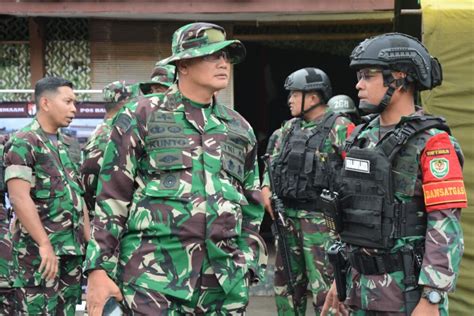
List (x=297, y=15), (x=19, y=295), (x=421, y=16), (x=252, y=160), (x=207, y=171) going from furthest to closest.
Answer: (x=297, y=15)
(x=19, y=295)
(x=421, y=16)
(x=252, y=160)
(x=207, y=171)

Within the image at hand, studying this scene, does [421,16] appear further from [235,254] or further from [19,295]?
[19,295]

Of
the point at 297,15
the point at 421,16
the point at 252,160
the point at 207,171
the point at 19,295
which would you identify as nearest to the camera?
the point at 207,171

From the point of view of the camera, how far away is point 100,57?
10.2 metres

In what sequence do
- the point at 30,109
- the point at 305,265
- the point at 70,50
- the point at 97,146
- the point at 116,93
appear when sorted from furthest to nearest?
the point at 70,50, the point at 30,109, the point at 305,265, the point at 116,93, the point at 97,146

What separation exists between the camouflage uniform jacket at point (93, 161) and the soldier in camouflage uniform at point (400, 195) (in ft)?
7.41

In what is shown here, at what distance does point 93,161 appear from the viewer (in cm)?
603

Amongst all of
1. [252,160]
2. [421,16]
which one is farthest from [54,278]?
[421,16]

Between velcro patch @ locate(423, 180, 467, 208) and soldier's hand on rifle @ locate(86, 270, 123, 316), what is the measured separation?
58.2 inches

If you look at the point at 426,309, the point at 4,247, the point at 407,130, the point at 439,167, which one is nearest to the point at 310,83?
the point at 4,247

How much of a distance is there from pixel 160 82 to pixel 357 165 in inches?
109

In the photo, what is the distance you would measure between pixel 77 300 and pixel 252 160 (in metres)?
2.51

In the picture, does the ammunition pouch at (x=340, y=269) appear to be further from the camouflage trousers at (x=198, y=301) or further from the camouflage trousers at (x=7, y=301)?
the camouflage trousers at (x=7, y=301)

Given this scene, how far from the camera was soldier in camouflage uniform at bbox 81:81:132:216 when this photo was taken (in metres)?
6.02

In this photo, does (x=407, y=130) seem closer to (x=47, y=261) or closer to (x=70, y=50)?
(x=47, y=261)
